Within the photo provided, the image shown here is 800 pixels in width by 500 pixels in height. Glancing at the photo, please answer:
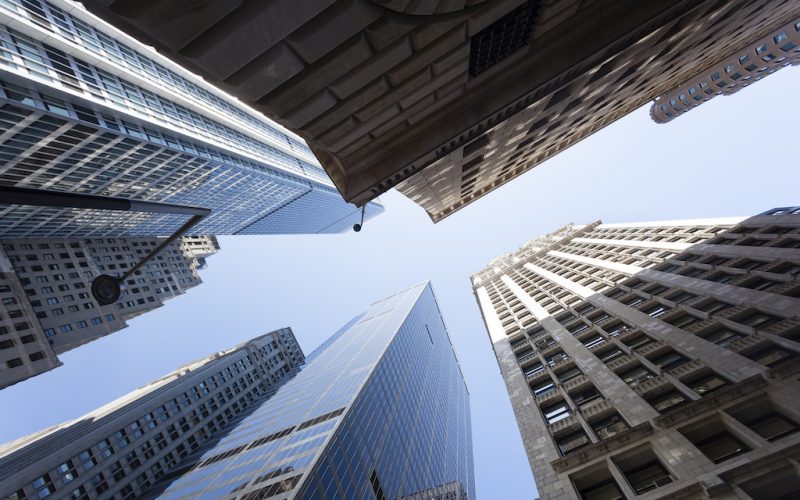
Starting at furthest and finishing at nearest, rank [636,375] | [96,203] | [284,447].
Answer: [284,447], [636,375], [96,203]

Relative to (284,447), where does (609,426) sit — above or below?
above

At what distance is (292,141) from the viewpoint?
150 m

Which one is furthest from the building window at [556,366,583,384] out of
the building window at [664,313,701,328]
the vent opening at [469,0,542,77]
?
the vent opening at [469,0,542,77]

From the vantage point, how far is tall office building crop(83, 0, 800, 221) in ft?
26.0

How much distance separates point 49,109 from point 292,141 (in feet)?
345

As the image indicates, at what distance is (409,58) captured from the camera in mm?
11109

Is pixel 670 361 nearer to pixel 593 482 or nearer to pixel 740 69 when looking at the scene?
pixel 593 482

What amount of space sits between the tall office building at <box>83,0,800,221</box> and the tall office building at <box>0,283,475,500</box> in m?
38.4

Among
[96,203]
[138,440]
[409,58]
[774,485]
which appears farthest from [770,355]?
[138,440]

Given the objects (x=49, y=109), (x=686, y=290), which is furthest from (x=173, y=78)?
(x=686, y=290)

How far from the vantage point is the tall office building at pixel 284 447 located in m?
50.0

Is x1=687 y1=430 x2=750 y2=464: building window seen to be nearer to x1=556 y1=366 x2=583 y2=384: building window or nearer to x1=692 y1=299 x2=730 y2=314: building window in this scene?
x1=556 y1=366 x2=583 y2=384: building window

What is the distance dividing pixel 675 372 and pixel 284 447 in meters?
50.6

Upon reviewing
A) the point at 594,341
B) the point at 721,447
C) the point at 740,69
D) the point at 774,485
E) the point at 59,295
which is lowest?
the point at 721,447
